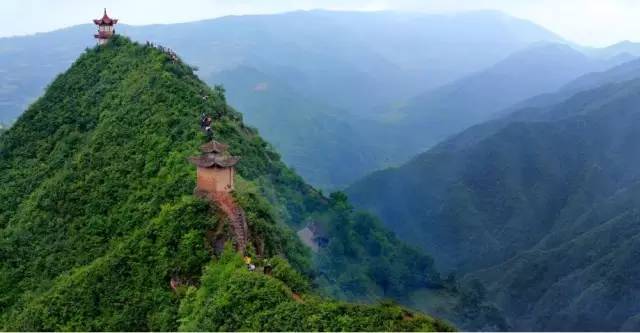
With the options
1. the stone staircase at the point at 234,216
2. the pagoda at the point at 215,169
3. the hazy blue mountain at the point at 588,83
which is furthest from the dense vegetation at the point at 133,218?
the hazy blue mountain at the point at 588,83

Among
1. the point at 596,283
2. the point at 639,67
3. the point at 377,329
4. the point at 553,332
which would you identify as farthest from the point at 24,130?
the point at 639,67

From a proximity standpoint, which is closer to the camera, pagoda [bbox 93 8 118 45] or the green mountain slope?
pagoda [bbox 93 8 118 45]

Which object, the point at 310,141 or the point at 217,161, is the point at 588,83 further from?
the point at 217,161

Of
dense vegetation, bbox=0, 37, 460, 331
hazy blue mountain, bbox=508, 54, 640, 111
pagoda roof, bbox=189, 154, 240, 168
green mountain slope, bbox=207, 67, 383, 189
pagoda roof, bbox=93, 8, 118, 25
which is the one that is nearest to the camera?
dense vegetation, bbox=0, 37, 460, 331

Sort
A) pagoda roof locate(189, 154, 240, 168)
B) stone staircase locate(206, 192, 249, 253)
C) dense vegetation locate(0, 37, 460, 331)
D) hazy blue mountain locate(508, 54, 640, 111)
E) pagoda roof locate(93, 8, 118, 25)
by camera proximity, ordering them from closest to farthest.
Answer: dense vegetation locate(0, 37, 460, 331) < stone staircase locate(206, 192, 249, 253) < pagoda roof locate(189, 154, 240, 168) < pagoda roof locate(93, 8, 118, 25) < hazy blue mountain locate(508, 54, 640, 111)

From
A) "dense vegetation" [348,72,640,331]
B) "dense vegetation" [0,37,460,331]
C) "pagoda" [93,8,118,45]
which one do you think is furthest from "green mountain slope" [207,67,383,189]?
"dense vegetation" [0,37,460,331]

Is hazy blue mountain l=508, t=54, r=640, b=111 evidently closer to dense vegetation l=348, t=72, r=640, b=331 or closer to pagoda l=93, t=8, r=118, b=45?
dense vegetation l=348, t=72, r=640, b=331

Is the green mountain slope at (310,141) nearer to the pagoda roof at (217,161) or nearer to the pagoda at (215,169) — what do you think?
the pagoda at (215,169)
